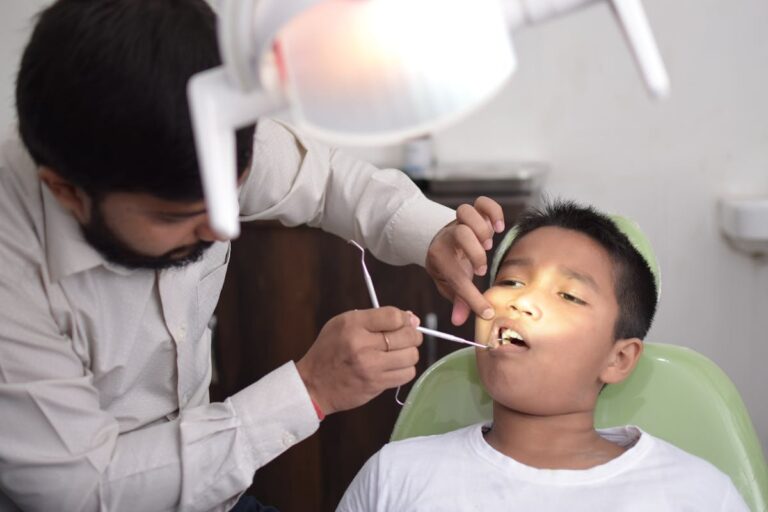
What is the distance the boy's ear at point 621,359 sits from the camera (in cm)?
151

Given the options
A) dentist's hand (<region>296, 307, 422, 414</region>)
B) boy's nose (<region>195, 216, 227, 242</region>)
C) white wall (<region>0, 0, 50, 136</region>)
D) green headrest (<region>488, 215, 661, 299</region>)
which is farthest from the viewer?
white wall (<region>0, 0, 50, 136</region>)

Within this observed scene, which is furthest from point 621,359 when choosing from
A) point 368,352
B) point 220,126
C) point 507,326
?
point 220,126

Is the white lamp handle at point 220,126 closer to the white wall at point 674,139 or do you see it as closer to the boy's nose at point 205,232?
the boy's nose at point 205,232

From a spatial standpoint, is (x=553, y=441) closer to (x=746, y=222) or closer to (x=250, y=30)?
(x=250, y=30)

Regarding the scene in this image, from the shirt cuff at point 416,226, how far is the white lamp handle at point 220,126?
857 millimetres

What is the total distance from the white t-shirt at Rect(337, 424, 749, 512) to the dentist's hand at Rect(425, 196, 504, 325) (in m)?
0.22

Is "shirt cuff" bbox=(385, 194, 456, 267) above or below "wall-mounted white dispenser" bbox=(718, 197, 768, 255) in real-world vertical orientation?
above

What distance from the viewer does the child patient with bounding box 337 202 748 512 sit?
138cm

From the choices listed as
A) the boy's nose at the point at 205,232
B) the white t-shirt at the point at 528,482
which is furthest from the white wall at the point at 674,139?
the boy's nose at the point at 205,232

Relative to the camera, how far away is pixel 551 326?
1.45 m

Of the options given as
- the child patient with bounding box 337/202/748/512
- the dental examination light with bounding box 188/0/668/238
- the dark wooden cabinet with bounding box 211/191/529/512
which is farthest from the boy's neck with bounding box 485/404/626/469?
the dark wooden cabinet with bounding box 211/191/529/512

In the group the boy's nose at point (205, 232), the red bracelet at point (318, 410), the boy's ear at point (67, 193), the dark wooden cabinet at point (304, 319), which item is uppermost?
the boy's ear at point (67, 193)

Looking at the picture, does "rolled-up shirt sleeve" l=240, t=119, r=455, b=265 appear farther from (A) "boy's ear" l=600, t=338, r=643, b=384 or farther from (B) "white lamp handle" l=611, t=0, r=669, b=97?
(B) "white lamp handle" l=611, t=0, r=669, b=97

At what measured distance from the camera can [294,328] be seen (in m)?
2.66
